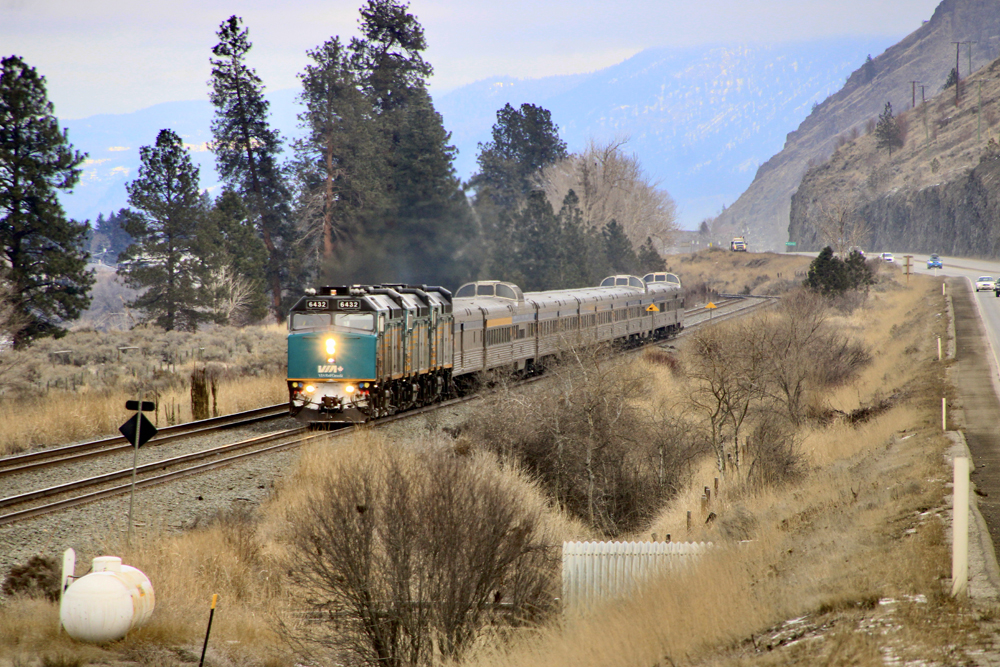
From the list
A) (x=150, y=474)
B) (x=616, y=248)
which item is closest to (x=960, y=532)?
(x=150, y=474)

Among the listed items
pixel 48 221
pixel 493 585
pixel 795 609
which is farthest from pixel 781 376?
pixel 48 221

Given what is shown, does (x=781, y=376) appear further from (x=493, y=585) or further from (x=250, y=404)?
(x=493, y=585)

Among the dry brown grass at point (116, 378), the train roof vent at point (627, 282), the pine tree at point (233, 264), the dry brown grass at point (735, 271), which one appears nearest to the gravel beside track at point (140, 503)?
the dry brown grass at point (116, 378)

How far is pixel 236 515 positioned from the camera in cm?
1488

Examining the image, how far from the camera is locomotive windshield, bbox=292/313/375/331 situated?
71.5 ft

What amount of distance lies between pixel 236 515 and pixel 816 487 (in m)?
10.5

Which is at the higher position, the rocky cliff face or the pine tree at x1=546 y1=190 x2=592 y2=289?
the rocky cliff face

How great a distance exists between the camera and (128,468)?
17359 mm

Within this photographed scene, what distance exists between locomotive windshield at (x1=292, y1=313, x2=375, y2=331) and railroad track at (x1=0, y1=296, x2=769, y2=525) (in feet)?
8.07

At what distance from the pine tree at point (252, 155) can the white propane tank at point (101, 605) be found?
162ft

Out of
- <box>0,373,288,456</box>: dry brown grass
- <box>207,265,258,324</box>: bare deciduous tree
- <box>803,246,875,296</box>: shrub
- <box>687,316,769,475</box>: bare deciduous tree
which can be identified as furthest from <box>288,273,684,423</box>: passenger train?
A: <box>803,246,875,296</box>: shrub

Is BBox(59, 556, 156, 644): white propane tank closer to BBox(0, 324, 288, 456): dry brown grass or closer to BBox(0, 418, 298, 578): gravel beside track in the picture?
BBox(0, 418, 298, 578): gravel beside track

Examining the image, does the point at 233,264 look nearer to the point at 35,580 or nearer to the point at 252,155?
the point at 252,155

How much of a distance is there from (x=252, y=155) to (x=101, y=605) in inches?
2084
